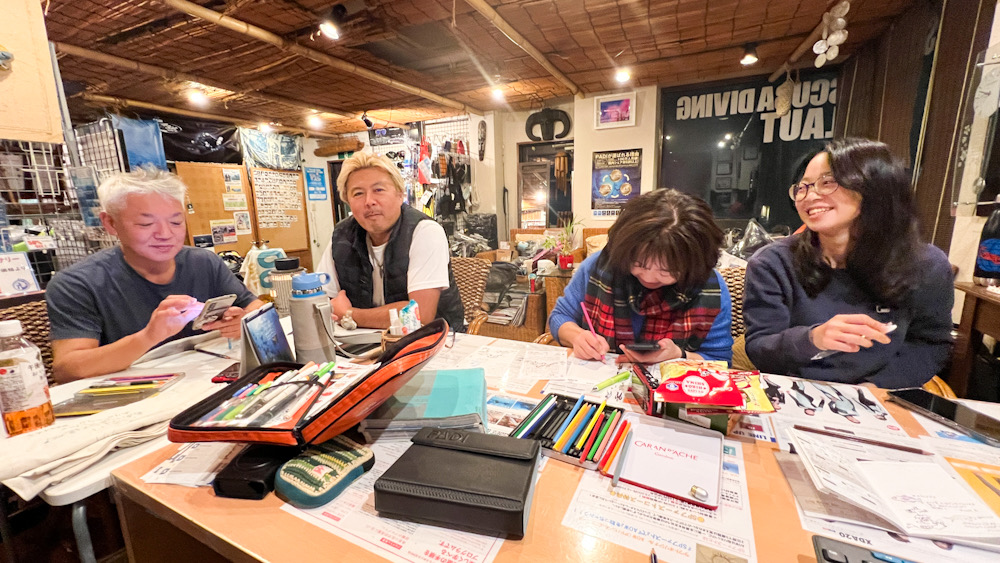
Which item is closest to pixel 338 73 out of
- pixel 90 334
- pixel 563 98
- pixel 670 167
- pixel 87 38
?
pixel 87 38

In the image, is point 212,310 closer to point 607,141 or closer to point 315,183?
point 607,141

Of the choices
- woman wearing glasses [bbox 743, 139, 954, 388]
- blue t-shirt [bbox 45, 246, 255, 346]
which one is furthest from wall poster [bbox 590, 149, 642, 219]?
blue t-shirt [bbox 45, 246, 255, 346]

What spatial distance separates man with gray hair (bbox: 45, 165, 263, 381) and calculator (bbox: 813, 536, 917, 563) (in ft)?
4.94

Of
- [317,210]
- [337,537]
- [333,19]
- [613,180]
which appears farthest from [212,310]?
[317,210]

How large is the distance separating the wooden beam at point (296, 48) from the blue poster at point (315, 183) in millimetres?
2512

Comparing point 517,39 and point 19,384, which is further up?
point 517,39

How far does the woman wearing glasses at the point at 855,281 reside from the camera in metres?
1.14

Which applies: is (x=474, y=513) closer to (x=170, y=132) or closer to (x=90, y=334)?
(x=90, y=334)

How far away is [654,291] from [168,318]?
150 centimetres

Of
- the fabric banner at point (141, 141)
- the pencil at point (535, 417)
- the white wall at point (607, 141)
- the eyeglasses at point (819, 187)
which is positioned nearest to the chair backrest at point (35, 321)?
the pencil at point (535, 417)

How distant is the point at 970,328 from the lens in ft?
5.58

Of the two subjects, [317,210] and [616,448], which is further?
[317,210]

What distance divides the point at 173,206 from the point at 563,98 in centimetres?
425

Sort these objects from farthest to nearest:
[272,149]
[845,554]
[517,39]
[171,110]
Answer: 1. [272,149]
2. [171,110]
3. [517,39]
4. [845,554]
